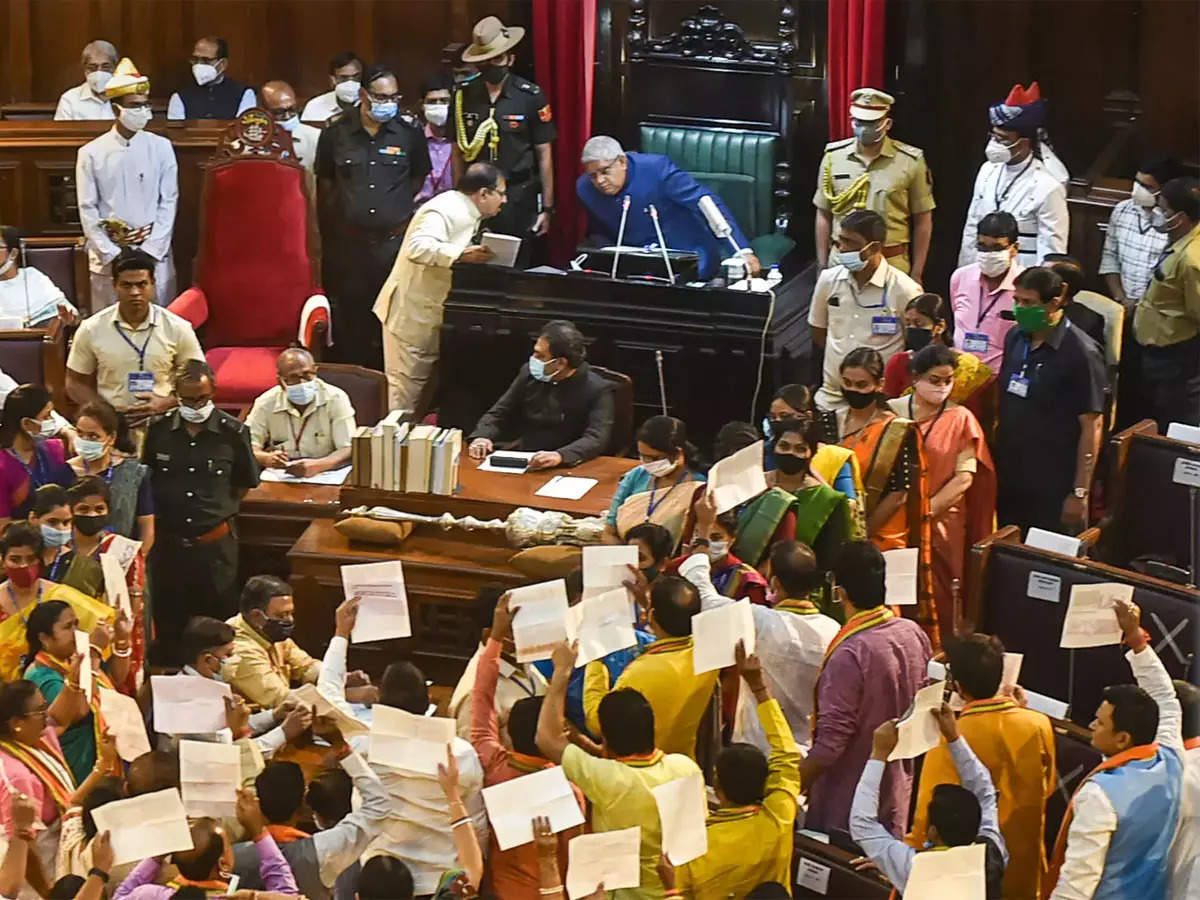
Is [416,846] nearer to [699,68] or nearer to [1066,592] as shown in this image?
[1066,592]

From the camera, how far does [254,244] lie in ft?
26.8

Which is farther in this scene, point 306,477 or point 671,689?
point 306,477

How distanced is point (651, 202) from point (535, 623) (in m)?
3.82

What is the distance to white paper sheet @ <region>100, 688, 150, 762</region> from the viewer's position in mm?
4539

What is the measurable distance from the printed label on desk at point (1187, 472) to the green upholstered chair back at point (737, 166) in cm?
304

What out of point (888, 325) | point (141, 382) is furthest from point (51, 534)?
point (888, 325)

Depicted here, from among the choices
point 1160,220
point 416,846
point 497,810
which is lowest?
point 416,846

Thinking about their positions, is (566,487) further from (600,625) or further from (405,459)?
(600,625)

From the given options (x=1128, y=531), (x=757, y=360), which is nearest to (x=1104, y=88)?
(x=757, y=360)

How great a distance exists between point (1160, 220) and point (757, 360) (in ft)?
5.11

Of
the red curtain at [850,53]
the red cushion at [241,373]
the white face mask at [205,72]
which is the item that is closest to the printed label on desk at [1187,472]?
the red curtain at [850,53]

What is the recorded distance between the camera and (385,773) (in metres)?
4.22

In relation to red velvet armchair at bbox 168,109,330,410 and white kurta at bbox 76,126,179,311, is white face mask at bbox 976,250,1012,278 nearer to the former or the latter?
red velvet armchair at bbox 168,109,330,410

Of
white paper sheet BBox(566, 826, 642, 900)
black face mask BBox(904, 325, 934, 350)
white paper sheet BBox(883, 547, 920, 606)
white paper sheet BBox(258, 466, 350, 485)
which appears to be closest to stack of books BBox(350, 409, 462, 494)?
white paper sheet BBox(258, 466, 350, 485)
